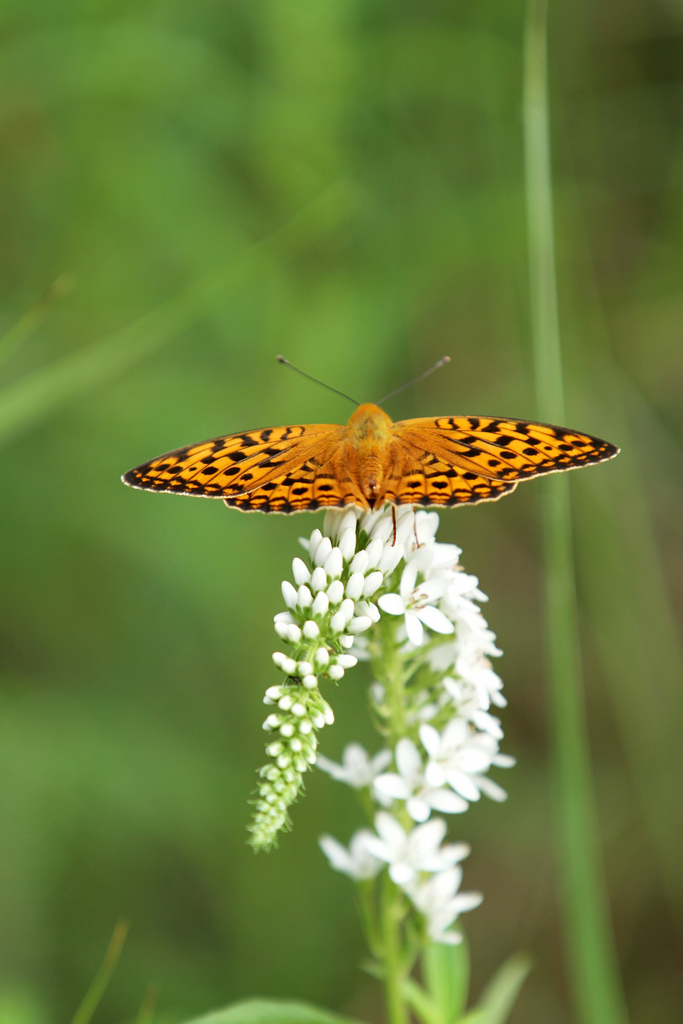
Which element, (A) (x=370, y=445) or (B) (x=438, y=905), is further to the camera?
(A) (x=370, y=445)

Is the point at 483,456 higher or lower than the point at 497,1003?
higher

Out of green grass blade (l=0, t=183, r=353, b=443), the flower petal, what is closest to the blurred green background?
green grass blade (l=0, t=183, r=353, b=443)

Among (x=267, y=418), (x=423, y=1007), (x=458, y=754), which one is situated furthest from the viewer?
(x=267, y=418)

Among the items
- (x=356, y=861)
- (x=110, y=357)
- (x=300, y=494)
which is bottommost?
(x=356, y=861)

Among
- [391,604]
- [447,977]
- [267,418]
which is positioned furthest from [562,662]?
[267,418]

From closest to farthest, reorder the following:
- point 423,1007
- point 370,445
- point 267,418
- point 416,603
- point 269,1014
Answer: point 269,1014, point 416,603, point 423,1007, point 370,445, point 267,418

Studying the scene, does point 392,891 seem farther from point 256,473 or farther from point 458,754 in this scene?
point 256,473
